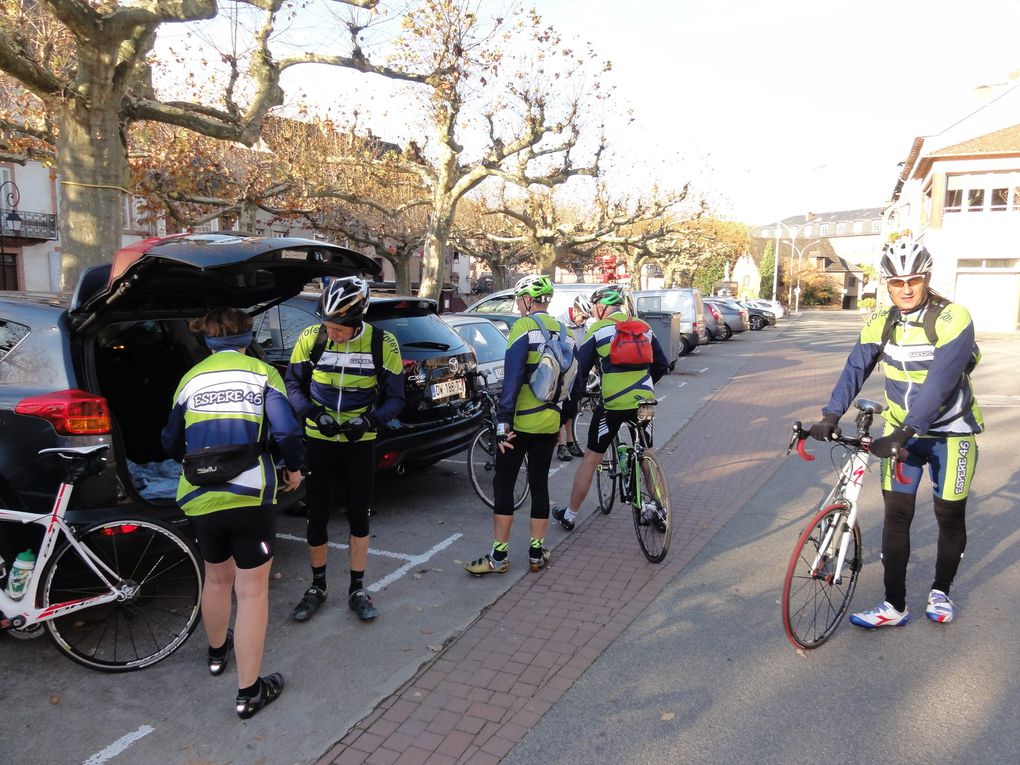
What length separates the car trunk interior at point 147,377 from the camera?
4938 millimetres

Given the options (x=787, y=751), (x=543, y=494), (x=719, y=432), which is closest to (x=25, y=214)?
(x=719, y=432)

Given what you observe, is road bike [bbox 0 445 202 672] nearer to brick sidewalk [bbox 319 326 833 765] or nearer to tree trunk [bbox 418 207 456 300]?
brick sidewalk [bbox 319 326 833 765]

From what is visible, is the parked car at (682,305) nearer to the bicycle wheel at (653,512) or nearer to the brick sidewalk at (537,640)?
the brick sidewalk at (537,640)

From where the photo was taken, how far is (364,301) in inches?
148

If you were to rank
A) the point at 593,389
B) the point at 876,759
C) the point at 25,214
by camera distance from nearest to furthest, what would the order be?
the point at 876,759, the point at 593,389, the point at 25,214

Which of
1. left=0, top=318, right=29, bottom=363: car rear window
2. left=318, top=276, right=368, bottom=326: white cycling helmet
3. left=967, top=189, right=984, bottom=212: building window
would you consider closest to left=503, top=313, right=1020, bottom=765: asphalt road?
left=318, top=276, right=368, bottom=326: white cycling helmet

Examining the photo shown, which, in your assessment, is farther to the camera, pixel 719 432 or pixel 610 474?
pixel 719 432

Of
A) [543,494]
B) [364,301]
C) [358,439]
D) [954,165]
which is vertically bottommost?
[543,494]

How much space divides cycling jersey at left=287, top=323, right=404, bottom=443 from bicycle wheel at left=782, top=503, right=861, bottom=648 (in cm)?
223

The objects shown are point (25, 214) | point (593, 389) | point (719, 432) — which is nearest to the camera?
point (593, 389)

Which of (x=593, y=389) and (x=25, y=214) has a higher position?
(x=25, y=214)

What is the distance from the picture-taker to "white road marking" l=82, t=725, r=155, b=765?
2.82 meters

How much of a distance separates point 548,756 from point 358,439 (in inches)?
71.6

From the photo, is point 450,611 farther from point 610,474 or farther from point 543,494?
point 610,474
